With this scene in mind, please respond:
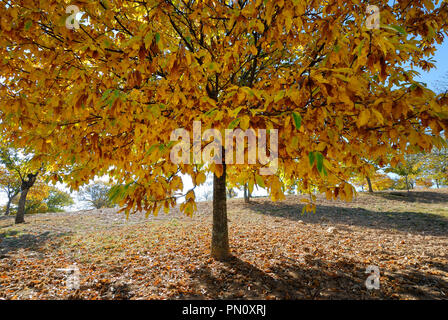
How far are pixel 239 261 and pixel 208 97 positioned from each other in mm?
4177

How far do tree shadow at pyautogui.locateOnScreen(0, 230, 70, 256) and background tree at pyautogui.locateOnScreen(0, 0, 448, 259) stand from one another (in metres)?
5.27

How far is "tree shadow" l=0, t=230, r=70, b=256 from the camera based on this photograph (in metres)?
6.90

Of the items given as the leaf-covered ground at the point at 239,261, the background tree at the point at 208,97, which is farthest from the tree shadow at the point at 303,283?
the background tree at the point at 208,97

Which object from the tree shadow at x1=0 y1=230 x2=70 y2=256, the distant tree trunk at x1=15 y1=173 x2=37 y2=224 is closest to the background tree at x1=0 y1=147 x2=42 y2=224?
the distant tree trunk at x1=15 y1=173 x2=37 y2=224

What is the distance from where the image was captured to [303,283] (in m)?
3.98

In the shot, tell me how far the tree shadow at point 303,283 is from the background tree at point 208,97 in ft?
7.10

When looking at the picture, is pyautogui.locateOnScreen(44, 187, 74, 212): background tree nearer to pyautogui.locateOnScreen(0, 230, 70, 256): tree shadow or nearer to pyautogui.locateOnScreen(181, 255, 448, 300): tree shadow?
pyautogui.locateOnScreen(0, 230, 70, 256): tree shadow

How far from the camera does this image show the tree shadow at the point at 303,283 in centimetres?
362

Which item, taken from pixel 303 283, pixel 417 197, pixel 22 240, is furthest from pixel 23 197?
pixel 417 197

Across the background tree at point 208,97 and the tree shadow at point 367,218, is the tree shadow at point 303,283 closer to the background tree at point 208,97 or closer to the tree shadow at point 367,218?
the background tree at point 208,97

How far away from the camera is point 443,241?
6.77m

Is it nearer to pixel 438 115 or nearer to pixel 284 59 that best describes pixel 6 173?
pixel 284 59

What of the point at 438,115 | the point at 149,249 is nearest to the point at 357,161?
the point at 438,115
